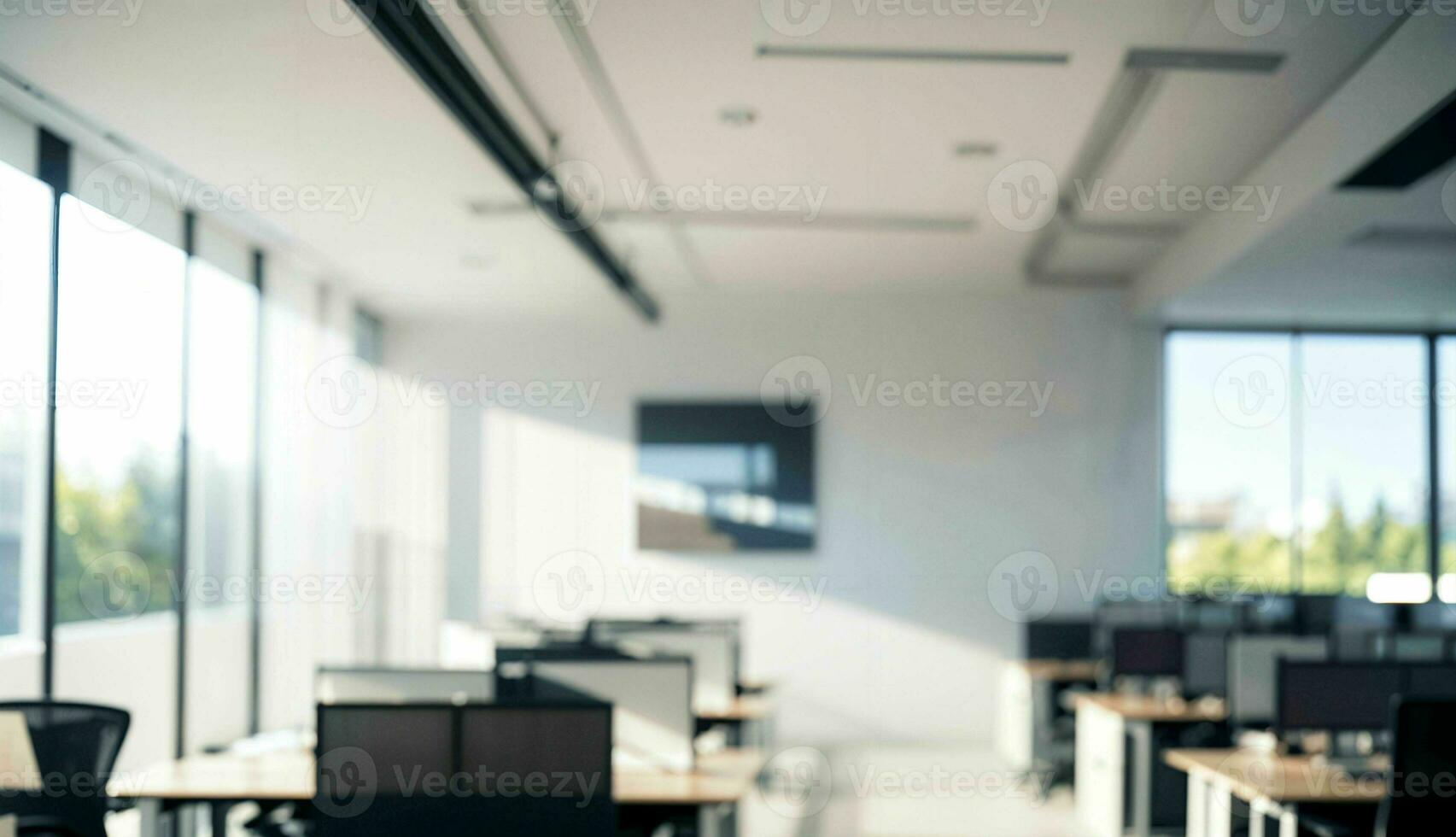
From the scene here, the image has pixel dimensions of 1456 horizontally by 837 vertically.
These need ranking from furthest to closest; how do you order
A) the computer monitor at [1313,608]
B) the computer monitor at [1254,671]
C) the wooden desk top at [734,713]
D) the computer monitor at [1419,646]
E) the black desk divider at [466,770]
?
1. the computer monitor at [1313,608]
2. the computer monitor at [1419,646]
3. the computer monitor at [1254,671]
4. the wooden desk top at [734,713]
5. the black desk divider at [466,770]

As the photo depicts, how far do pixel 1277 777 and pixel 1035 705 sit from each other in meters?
3.59

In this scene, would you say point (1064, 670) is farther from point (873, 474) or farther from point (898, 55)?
point (898, 55)

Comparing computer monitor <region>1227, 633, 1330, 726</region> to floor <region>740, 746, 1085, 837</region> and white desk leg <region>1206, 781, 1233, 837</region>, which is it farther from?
white desk leg <region>1206, 781, 1233, 837</region>

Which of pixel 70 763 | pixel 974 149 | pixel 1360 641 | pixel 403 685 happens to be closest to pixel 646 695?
pixel 403 685

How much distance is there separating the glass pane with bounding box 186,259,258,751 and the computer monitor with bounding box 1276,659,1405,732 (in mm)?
4976

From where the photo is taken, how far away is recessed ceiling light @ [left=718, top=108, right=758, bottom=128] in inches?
222

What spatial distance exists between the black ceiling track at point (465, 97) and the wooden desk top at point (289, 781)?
228 cm

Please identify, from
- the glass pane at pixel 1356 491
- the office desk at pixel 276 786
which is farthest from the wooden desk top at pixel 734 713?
the glass pane at pixel 1356 491

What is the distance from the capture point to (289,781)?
4.50m

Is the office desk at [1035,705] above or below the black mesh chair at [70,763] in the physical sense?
below

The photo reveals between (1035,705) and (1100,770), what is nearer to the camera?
(1100,770)

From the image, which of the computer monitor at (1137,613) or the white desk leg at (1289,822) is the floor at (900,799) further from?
the white desk leg at (1289,822)

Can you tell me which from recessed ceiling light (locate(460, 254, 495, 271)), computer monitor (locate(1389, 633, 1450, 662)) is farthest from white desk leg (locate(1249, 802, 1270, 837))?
recessed ceiling light (locate(460, 254, 495, 271))

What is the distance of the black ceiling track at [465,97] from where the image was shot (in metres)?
4.10
